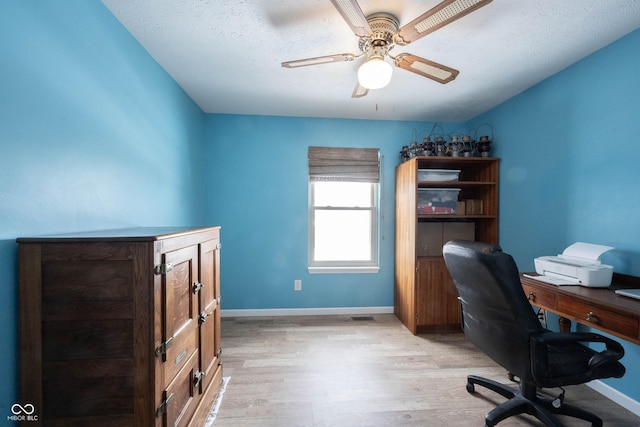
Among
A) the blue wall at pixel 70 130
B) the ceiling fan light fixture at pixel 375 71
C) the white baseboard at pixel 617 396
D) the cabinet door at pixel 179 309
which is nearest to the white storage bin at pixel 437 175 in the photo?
the ceiling fan light fixture at pixel 375 71

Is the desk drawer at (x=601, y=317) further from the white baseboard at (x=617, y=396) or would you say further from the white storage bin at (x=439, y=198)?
the white storage bin at (x=439, y=198)

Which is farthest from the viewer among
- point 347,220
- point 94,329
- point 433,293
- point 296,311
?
point 347,220

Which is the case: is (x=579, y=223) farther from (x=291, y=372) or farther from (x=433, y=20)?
(x=291, y=372)

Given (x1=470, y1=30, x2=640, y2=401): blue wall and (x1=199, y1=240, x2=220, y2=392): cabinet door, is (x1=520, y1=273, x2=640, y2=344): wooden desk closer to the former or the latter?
(x1=470, y1=30, x2=640, y2=401): blue wall

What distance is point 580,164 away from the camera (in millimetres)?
1915

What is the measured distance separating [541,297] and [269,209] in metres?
2.58

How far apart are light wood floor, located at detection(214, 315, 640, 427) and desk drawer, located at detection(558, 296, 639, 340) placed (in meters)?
0.71

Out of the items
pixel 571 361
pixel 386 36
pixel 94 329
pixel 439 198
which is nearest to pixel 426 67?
pixel 386 36

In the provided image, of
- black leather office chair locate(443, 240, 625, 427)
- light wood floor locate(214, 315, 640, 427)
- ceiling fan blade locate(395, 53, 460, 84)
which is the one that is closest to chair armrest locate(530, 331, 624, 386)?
black leather office chair locate(443, 240, 625, 427)

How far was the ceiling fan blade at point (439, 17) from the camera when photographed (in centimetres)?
106

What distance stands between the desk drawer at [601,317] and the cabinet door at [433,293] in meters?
1.15

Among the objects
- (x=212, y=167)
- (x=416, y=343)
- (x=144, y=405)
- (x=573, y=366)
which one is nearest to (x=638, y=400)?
(x=573, y=366)

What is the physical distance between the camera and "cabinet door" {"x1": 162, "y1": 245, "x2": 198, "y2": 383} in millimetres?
1066

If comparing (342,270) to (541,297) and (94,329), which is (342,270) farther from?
(94,329)
